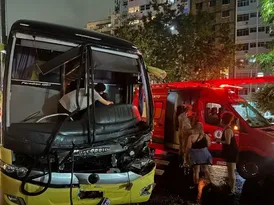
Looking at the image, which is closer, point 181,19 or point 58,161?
point 58,161

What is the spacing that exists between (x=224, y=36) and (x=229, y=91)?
46.3ft

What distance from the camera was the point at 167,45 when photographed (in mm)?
21297

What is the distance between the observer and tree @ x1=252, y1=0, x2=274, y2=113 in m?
11.4

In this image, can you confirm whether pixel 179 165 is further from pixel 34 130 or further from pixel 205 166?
pixel 34 130

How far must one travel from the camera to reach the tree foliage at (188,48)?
2098cm

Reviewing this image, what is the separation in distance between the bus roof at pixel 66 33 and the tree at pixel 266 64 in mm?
8300

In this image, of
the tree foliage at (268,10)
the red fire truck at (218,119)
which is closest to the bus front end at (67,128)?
the red fire truck at (218,119)

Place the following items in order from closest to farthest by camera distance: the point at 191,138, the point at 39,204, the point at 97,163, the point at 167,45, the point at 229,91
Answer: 1. the point at 39,204
2. the point at 97,163
3. the point at 191,138
4. the point at 229,91
5. the point at 167,45

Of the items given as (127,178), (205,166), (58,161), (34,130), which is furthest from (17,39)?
(205,166)

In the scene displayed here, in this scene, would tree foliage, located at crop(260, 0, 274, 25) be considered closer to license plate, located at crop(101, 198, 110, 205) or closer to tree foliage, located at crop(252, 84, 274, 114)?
tree foliage, located at crop(252, 84, 274, 114)

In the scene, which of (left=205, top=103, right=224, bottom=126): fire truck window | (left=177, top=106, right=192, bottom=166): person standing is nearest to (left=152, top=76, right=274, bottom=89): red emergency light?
(left=205, top=103, right=224, bottom=126): fire truck window

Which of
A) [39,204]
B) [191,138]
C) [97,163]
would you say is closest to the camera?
[39,204]

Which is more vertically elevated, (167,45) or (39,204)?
(167,45)

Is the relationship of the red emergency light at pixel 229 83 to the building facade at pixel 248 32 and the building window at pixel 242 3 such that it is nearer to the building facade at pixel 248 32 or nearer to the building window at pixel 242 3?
the building facade at pixel 248 32
